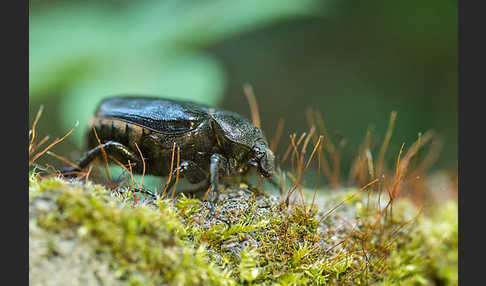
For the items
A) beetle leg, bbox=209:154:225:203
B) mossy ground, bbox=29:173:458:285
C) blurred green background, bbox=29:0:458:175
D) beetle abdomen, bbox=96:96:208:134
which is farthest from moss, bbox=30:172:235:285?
beetle abdomen, bbox=96:96:208:134

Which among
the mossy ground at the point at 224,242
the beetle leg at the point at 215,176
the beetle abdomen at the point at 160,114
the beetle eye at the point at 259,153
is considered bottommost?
the mossy ground at the point at 224,242

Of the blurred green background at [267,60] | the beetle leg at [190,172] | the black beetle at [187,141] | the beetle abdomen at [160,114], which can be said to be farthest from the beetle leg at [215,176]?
the blurred green background at [267,60]

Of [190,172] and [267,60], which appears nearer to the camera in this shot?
[190,172]

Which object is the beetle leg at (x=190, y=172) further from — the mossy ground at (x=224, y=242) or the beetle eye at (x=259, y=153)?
the beetle eye at (x=259, y=153)

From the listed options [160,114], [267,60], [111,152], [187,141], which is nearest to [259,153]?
[187,141]

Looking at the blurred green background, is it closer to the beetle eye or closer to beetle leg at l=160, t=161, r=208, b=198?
the beetle eye

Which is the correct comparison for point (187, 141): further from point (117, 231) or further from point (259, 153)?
point (117, 231)
